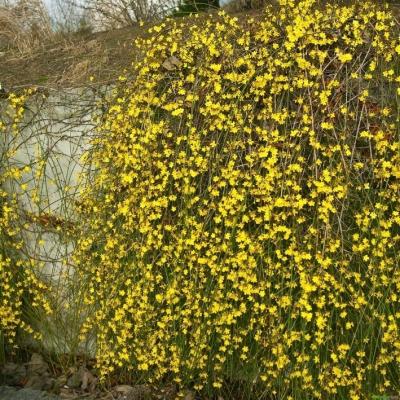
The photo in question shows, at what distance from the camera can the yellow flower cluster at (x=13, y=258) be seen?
10.7ft

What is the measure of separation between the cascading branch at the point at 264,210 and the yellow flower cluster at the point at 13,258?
1.96ft

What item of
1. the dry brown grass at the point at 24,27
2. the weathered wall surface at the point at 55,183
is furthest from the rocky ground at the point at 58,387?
the dry brown grass at the point at 24,27

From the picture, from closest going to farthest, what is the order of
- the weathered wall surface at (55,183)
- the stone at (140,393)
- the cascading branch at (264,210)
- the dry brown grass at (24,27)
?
the cascading branch at (264,210) < the stone at (140,393) < the weathered wall surface at (55,183) < the dry brown grass at (24,27)

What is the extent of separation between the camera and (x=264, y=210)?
8.04 feet

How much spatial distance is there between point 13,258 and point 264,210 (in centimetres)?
178

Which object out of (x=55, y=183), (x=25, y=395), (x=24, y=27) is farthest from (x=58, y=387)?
(x=24, y=27)

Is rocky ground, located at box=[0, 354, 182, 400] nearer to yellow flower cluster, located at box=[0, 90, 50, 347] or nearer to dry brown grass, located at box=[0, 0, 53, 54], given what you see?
yellow flower cluster, located at box=[0, 90, 50, 347]

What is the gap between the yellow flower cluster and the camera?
3266mm

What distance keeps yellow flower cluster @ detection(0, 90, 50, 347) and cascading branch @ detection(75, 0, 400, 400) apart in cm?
60

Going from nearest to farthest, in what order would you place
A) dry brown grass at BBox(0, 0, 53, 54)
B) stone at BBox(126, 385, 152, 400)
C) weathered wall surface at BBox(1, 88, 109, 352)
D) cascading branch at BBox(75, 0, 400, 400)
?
cascading branch at BBox(75, 0, 400, 400), stone at BBox(126, 385, 152, 400), weathered wall surface at BBox(1, 88, 109, 352), dry brown grass at BBox(0, 0, 53, 54)

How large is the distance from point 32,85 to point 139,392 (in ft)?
6.71

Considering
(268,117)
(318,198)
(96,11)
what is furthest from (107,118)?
(96,11)

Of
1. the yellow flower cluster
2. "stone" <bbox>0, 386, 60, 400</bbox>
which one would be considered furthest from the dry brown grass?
"stone" <bbox>0, 386, 60, 400</bbox>

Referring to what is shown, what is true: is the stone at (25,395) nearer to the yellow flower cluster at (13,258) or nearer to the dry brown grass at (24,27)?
the yellow flower cluster at (13,258)
